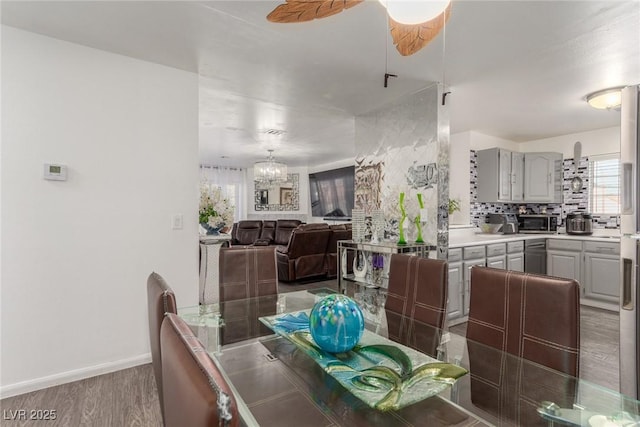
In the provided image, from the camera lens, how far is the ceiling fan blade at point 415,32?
156 centimetres

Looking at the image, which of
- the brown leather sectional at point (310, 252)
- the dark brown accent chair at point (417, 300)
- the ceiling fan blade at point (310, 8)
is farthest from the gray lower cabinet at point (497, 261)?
the ceiling fan blade at point (310, 8)

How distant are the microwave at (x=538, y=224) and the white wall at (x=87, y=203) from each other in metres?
4.84

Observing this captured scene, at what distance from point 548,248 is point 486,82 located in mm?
2736

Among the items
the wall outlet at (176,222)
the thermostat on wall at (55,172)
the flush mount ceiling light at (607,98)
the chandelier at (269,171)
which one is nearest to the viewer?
the thermostat on wall at (55,172)

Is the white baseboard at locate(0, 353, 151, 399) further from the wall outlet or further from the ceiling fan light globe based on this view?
the ceiling fan light globe

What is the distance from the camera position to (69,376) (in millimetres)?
2297

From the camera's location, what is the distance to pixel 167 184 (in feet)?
8.98

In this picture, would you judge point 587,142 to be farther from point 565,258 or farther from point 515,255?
point 515,255

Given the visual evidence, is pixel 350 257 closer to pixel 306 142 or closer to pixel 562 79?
pixel 562 79

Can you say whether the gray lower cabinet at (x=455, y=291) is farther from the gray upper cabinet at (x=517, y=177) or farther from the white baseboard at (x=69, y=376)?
the white baseboard at (x=69, y=376)

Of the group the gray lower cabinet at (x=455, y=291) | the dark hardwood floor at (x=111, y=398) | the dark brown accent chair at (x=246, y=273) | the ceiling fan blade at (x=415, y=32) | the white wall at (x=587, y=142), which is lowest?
the dark hardwood floor at (x=111, y=398)

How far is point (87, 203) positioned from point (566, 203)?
606cm

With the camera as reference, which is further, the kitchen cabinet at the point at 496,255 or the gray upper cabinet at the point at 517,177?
the gray upper cabinet at the point at 517,177

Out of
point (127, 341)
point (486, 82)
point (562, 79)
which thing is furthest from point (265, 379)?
point (562, 79)
